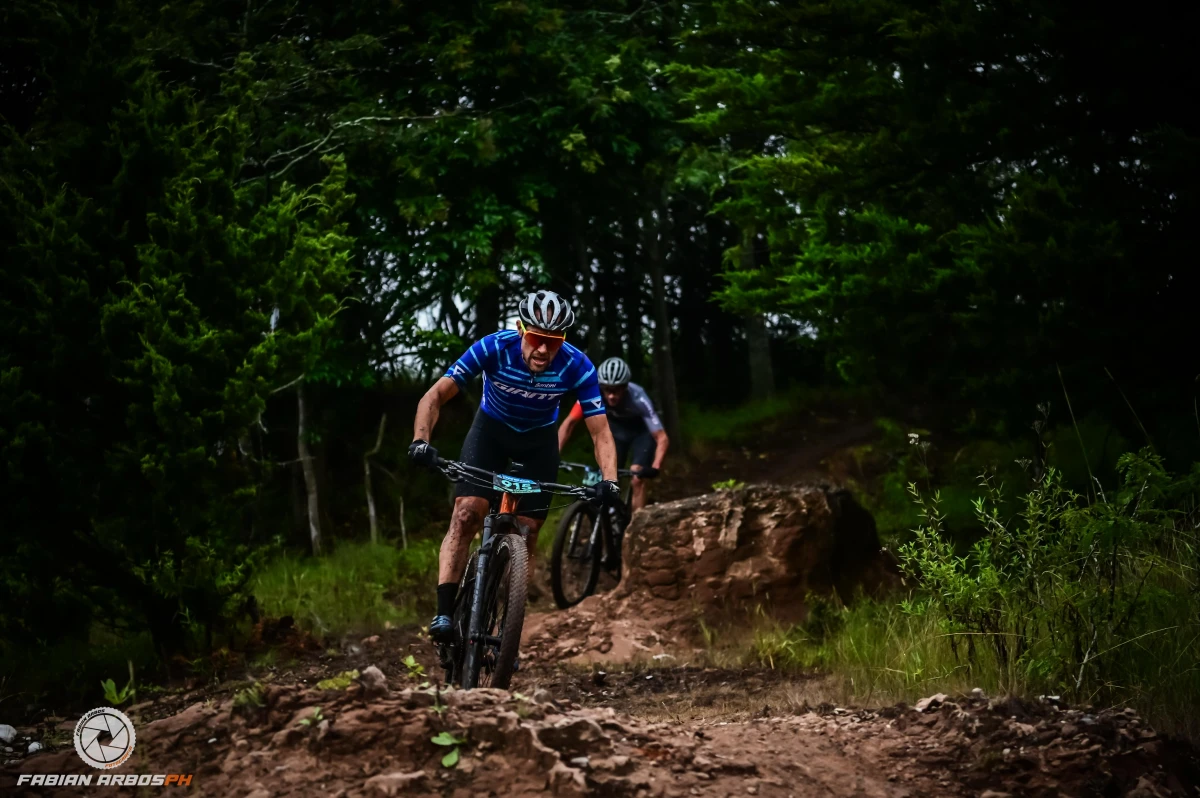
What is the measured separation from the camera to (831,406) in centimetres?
2311

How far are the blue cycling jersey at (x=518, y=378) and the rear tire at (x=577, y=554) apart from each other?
12.8 ft

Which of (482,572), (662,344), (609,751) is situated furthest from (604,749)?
(662,344)

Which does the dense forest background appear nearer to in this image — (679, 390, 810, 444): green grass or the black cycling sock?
the black cycling sock

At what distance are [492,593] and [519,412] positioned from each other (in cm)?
121

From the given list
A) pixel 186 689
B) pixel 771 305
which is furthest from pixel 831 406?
pixel 186 689

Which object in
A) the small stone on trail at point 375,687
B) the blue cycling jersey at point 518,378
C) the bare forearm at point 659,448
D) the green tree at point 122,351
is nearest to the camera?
the small stone on trail at point 375,687

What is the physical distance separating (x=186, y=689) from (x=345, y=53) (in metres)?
8.88

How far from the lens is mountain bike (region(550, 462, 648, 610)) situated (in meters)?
10.9

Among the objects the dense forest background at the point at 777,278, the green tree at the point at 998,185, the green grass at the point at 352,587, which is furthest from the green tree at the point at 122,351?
the green tree at the point at 998,185

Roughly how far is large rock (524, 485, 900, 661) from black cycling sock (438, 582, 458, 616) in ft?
9.09

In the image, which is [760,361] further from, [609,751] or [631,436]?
[609,751]

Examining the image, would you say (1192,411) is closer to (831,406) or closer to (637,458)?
(637,458)

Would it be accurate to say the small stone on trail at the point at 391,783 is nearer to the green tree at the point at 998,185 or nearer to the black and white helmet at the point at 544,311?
the black and white helmet at the point at 544,311

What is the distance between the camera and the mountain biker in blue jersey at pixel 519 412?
6398 millimetres
